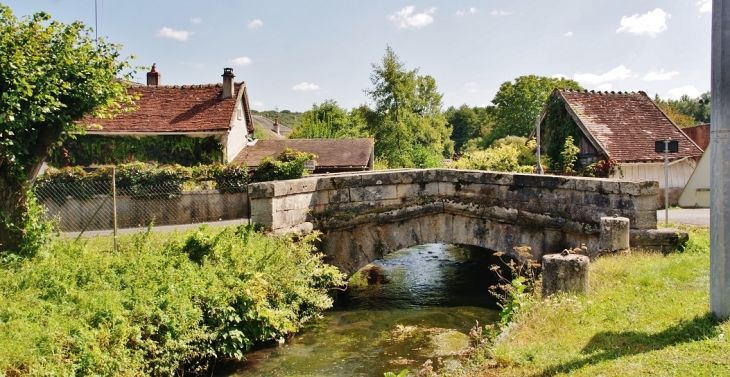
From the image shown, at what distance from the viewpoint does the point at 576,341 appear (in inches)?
194

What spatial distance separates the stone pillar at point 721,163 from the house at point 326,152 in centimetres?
1780

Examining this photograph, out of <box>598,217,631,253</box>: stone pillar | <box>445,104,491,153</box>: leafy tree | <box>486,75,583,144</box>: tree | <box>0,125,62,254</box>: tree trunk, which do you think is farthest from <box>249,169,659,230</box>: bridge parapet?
<box>445,104,491,153</box>: leafy tree

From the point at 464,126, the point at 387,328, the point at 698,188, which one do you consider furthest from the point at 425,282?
the point at 464,126

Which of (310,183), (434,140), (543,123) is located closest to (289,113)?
(434,140)

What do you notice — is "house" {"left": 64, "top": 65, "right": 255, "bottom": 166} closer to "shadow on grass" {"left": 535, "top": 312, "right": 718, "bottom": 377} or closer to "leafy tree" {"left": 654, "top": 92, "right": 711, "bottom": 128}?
"shadow on grass" {"left": 535, "top": 312, "right": 718, "bottom": 377}

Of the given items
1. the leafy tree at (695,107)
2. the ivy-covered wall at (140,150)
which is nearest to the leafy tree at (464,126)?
the leafy tree at (695,107)

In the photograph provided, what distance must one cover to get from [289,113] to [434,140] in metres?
84.9

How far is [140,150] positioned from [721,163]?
20.7 metres

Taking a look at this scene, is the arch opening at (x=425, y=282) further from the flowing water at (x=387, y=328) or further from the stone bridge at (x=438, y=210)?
the stone bridge at (x=438, y=210)

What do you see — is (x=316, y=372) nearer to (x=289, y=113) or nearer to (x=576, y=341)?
(x=576, y=341)

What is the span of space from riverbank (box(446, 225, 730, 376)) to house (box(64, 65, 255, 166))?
56.9 ft

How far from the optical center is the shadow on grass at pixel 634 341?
173 inches

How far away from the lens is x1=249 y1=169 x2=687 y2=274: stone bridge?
9.02 meters

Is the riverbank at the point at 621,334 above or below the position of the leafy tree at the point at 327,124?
below
